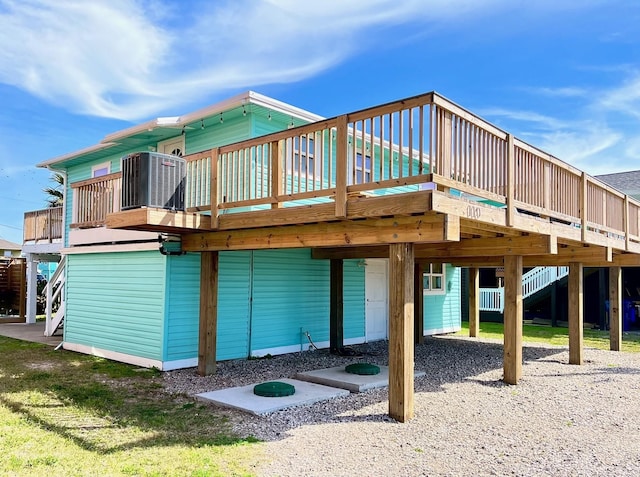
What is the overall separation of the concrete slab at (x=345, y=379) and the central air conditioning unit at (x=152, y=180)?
332cm

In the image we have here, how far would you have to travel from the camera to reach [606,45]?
17.1 meters

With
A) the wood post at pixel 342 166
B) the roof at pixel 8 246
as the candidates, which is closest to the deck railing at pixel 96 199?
the wood post at pixel 342 166

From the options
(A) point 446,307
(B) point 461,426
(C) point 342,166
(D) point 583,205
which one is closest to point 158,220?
(C) point 342,166

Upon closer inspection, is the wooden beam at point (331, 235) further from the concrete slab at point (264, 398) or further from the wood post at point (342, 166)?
the concrete slab at point (264, 398)

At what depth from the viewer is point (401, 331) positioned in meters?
5.61

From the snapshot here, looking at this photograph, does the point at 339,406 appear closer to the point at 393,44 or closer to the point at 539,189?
the point at 539,189

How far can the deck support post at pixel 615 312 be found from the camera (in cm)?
1174

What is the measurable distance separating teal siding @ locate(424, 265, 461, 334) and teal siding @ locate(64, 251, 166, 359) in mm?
8566

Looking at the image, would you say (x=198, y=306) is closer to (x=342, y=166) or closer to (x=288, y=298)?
(x=288, y=298)

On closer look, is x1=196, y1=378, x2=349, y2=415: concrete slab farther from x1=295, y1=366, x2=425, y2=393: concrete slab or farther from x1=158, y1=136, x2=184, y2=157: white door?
x1=158, y1=136, x2=184, y2=157: white door

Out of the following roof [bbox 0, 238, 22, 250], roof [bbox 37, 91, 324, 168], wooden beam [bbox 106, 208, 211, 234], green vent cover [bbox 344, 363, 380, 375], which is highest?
roof [bbox 37, 91, 324, 168]

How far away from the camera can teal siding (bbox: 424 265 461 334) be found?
49.1ft

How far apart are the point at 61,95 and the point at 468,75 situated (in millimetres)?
36078

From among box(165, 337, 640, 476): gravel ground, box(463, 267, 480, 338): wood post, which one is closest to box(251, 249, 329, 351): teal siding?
box(165, 337, 640, 476): gravel ground
